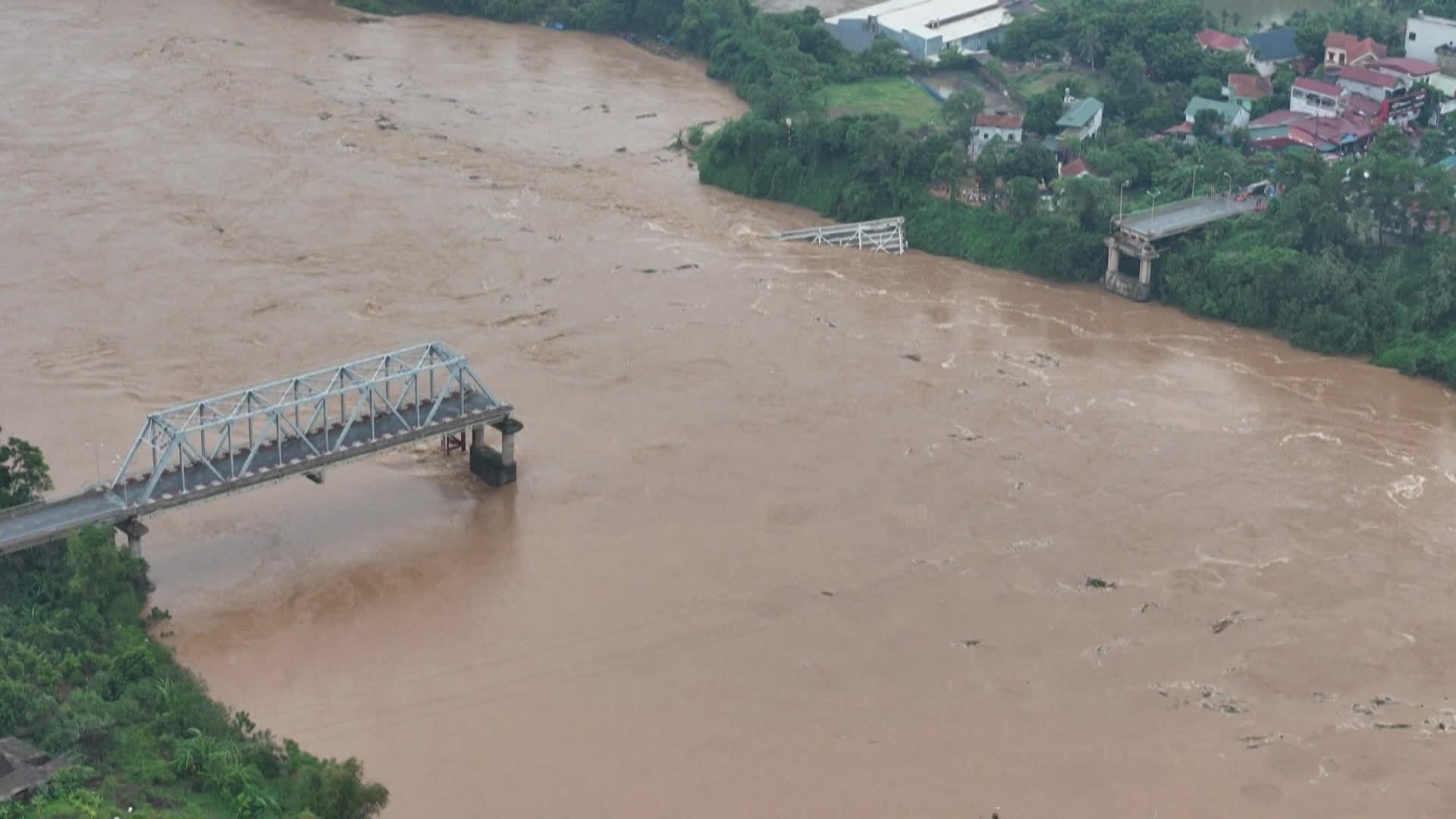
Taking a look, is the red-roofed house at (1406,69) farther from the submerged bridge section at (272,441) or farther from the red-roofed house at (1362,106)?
the submerged bridge section at (272,441)

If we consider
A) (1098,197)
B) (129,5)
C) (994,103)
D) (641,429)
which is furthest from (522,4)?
(641,429)

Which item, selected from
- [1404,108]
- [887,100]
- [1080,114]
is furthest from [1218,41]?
[887,100]

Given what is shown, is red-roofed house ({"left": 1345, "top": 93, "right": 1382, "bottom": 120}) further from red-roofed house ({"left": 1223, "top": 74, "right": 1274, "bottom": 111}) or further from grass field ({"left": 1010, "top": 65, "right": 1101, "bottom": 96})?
grass field ({"left": 1010, "top": 65, "right": 1101, "bottom": 96})

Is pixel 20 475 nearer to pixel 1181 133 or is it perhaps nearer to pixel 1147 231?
pixel 1147 231

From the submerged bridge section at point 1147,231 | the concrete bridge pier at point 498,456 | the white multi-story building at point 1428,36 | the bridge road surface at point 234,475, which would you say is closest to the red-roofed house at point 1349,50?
the white multi-story building at point 1428,36

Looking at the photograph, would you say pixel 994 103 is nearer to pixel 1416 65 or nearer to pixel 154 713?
pixel 1416 65
